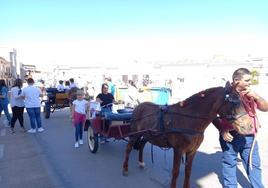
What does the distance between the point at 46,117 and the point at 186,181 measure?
34.5 ft

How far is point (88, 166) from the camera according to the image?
642 cm

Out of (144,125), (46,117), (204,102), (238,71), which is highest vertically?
(238,71)

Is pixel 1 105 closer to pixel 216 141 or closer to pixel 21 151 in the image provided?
pixel 21 151

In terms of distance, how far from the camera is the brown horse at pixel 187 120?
3779 mm

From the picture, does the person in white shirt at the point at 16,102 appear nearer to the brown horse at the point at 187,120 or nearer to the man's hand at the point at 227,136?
the brown horse at the point at 187,120

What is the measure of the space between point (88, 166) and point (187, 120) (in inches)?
114

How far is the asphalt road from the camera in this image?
540cm

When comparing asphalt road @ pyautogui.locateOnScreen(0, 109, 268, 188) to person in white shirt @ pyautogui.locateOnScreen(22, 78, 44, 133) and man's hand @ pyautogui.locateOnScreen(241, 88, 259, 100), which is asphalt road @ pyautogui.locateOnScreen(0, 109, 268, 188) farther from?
man's hand @ pyautogui.locateOnScreen(241, 88, 259, 100)

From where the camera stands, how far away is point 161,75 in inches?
2383

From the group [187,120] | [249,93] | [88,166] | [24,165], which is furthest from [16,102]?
[249,93]

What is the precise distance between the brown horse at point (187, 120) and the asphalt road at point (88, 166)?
2.85 ft

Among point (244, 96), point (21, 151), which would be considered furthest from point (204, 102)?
point (21, 151)

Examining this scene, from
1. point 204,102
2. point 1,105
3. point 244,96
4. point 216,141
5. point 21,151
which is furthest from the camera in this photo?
point 1,105

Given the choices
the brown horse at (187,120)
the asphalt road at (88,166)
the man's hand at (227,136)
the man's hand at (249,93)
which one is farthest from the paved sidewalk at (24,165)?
the man's hand at (249,93)
